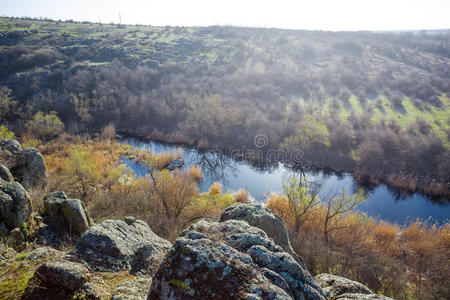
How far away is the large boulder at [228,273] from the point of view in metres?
2.76

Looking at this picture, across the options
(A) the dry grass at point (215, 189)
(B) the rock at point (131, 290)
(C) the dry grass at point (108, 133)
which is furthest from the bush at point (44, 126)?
(B) the rock at point (131, 290)

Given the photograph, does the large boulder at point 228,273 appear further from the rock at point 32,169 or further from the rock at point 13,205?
the rock at point 32,169

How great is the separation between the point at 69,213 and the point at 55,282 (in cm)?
609

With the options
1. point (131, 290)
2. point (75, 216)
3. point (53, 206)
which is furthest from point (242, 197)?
point (131, 290)

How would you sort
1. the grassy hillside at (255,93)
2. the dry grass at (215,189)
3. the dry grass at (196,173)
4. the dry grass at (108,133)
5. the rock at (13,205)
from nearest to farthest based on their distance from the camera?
the rock at (13,205) → the dry grass at (215,189) → the dry grass at (196,173) → the grassy hillside at (255,93) → the dry grass at (108,133)

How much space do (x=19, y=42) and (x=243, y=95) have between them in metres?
48.6

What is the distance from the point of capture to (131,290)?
3857mm

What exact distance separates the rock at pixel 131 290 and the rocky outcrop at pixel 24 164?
452 inches

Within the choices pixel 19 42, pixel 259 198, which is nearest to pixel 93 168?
pixel 259 198

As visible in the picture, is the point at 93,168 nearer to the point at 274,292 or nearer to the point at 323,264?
the point at 323,264

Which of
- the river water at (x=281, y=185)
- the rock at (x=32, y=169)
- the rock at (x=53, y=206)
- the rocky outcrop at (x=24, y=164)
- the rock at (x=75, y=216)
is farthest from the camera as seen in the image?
the river water at (x=281, y=185)

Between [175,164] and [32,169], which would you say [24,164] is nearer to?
[32,169]

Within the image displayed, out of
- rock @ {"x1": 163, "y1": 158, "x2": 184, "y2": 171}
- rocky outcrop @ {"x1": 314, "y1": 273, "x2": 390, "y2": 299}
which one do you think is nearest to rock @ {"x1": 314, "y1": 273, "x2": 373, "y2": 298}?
rocky outcrop @ {"x1": 314, "y1": 273, "x2": 390, "y2": 299}

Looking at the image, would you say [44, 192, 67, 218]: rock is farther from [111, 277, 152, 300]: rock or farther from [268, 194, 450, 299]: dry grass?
[268, 194, 450, 299]: dry grass
